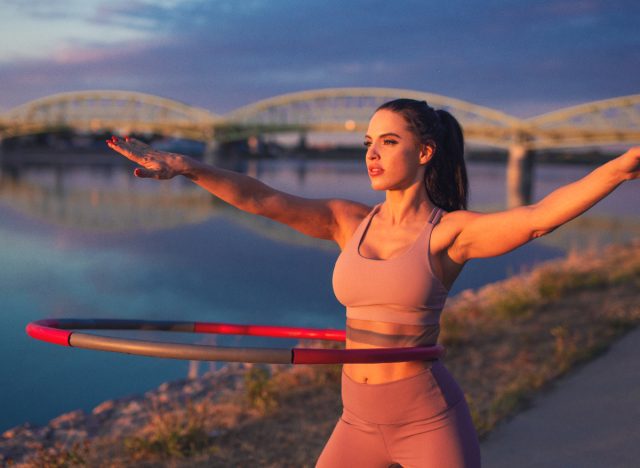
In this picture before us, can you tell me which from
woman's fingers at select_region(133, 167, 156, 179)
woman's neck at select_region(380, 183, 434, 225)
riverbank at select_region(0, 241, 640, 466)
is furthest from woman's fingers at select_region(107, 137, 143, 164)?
riverbank at select_region(0, 241, 640, 466)

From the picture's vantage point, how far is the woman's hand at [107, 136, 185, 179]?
9.34 feet

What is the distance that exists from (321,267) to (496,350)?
16834 millimetres

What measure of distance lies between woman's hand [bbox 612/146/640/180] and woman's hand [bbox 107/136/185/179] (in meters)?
1.71

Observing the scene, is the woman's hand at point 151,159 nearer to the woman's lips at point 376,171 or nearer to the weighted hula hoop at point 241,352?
the weighted hula hoop at point 241,352

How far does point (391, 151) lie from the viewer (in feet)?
8.96

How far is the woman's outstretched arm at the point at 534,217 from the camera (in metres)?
2.22

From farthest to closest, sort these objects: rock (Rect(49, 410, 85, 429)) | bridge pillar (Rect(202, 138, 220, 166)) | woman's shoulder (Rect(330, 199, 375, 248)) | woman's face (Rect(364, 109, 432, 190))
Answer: bridge pillar (Rect(202, 138, 220, 166))
rock (Rect(49, 410, 85, 429))
woman's shoulder (Rect(330, 199, 375, 248))
woman's face (Rect(364, 109, 432, 190))

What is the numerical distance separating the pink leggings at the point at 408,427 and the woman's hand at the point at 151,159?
3.88 feet

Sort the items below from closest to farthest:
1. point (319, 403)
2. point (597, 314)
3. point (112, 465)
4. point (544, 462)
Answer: point (544, 462), point (112, 465), point (319, 403), point (597, 314)

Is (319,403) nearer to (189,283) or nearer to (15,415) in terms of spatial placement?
(15,415)

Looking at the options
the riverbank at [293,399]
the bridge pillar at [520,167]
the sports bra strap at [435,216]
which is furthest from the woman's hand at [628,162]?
the bridge pillar at [520,167]

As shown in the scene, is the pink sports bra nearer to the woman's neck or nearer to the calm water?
the woman's neck

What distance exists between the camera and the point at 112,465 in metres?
5.06

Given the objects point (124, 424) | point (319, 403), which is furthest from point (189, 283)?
point (319, 403)
